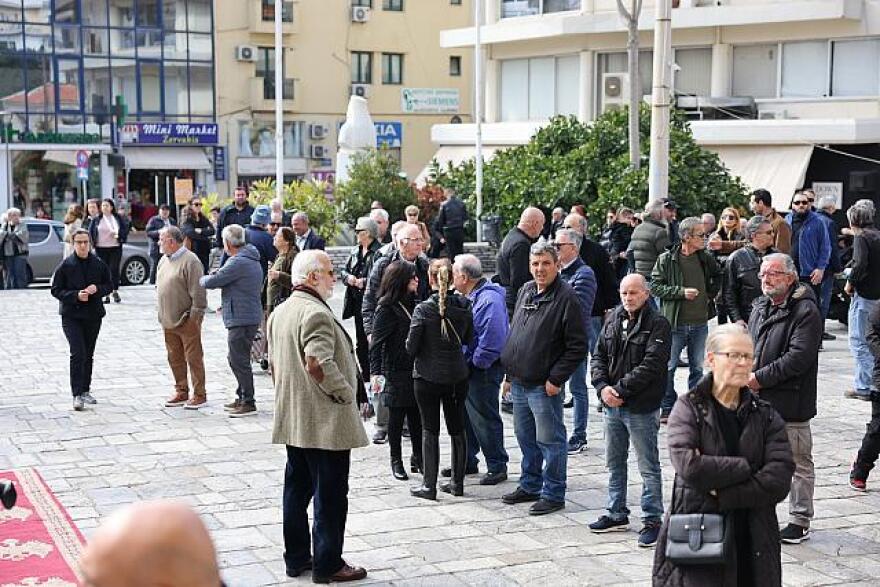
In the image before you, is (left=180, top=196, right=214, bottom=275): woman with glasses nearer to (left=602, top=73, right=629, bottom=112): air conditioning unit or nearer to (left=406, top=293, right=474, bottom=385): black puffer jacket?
(left=406, top=293, right=474, bottom=385): black puffer jacket

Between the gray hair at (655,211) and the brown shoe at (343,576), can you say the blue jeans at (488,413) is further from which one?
the gray hair at (655,211)

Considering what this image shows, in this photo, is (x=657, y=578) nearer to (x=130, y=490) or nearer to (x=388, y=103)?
(x=130, y=490)

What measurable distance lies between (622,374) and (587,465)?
2355 mm

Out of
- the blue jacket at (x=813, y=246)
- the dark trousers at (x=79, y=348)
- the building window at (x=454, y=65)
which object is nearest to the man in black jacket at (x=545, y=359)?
the dark trousers at (x=79, y=348)

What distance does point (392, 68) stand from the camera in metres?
51.3

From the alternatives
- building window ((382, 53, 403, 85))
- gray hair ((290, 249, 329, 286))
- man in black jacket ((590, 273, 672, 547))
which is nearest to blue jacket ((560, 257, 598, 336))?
man in black jacket ((590, 273, 672, 547))

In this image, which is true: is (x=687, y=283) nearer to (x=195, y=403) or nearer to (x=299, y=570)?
(x=195, y=403)

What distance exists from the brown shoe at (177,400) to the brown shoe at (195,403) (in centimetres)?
13

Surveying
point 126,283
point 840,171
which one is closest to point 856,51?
point 840,171

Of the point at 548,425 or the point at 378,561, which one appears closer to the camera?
the point at 378,561

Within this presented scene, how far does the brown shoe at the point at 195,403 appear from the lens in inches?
508

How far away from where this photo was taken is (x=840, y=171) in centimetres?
3047

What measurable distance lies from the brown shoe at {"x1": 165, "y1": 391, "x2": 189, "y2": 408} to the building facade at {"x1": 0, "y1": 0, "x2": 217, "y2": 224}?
1270 inches

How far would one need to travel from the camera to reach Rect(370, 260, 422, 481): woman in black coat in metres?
9.87
